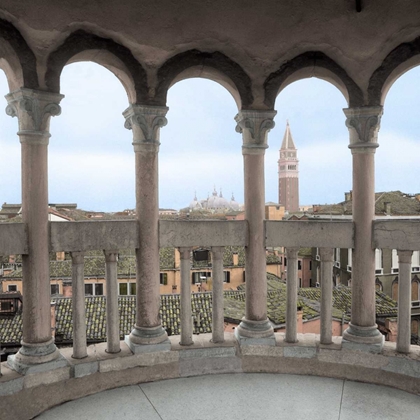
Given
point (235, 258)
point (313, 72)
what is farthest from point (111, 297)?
point (235, 258)

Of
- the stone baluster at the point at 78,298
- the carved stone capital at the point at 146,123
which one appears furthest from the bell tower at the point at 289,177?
the stone baluster at the point at 78,298

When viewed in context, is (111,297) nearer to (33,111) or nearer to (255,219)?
(255,219)

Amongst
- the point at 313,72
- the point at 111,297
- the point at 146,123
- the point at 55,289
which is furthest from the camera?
the point at 55,289

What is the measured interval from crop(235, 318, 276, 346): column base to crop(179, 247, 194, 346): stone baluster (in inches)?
33.7

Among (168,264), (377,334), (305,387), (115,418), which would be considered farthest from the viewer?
(168,264)

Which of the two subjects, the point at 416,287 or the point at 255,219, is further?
the point at 416,287

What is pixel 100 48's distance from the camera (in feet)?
21.7

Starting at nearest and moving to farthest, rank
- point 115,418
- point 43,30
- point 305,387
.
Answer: point 115,418
point 43,30
point 305,387

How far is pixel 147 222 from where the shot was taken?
7.05 m

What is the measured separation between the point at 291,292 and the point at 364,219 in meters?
1.67

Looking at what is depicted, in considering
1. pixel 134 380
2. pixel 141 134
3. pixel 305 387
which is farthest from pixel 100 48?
pixel 305 387

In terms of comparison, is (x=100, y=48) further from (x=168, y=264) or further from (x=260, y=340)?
(x=168, y=264)

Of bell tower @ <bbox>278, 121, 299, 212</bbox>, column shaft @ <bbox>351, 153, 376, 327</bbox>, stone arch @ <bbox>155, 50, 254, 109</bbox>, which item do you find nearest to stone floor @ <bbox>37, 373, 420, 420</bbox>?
column shaft @ <bbox>351, 153, 376, 327</bbox>

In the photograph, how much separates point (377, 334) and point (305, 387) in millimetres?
1519
